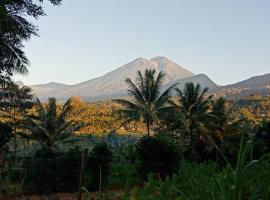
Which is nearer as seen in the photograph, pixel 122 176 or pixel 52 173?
pixel 52 173

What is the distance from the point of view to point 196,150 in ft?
116

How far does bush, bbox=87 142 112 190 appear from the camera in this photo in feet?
57.8

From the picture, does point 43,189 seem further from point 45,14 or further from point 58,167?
point 45,14

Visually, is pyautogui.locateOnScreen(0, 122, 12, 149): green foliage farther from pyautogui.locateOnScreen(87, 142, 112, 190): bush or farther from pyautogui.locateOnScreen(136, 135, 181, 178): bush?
pyautogui.locateOnScreen(136, 135, 181, 178): bush

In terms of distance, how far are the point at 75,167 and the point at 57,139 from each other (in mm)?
16096

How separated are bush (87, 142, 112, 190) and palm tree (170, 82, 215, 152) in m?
21.3

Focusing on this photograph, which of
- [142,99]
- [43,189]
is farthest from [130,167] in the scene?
[142,99]

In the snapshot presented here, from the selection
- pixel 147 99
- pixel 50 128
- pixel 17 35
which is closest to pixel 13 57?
pixel 17 35

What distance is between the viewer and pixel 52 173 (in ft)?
56.2

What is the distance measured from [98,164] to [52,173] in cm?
214

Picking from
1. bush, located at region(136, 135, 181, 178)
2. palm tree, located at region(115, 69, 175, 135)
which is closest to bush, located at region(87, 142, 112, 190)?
bush, located at region(136, 135, 181, 178)

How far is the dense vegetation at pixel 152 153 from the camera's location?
2316mm

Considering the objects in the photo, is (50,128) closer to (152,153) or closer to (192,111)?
(192,111)

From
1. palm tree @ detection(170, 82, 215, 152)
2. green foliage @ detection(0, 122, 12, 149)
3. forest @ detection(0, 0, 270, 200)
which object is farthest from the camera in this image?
palm tree @ detection(170, 82, 215, 152)
